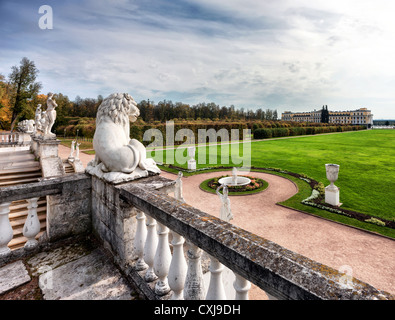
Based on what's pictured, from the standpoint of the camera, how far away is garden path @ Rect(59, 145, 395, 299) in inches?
206

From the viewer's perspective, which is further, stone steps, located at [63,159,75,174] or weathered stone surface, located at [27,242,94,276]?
stone steps, located at [63,159,75,174]

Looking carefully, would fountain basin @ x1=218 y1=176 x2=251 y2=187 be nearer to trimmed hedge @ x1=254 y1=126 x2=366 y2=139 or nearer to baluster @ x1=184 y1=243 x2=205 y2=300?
baluster @ x1=184 y1=243 x2=205 y2=300

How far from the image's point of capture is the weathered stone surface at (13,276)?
2.33m

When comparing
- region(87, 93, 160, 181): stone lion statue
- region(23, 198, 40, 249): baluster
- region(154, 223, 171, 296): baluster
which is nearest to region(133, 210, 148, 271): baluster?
region(154, 223, 171, 296): baluster

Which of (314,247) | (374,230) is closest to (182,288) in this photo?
(314,247)

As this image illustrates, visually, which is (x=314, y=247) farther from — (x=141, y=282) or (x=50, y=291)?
(x=50, y=291)

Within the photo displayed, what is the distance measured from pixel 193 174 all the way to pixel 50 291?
12.9m

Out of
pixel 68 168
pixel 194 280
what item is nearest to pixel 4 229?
pixel 194 280

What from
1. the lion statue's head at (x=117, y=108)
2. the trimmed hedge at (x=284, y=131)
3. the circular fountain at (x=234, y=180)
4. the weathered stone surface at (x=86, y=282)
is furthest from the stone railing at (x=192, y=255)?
the trimmed hedge at (x=284, y=131)

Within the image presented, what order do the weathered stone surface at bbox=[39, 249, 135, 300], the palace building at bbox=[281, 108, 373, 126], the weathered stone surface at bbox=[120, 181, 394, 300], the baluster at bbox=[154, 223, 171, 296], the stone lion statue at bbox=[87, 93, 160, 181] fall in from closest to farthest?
the weathered stone surface at bbox=[120, 181, 394, 300], the baluster at bbox=[154, 223, 171, 296], the weathered stone surface at bbox=[39, 249, 135, 300], the stone lion statue at bbox=[87, 93, 160, 181], the palace building at bbox=[281, 108, 373, 126]

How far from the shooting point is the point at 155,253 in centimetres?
221

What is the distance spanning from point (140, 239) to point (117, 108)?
207 centimetres

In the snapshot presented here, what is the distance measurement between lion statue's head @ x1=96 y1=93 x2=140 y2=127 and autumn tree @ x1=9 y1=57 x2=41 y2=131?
102ft

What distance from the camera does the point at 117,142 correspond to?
320 cm
